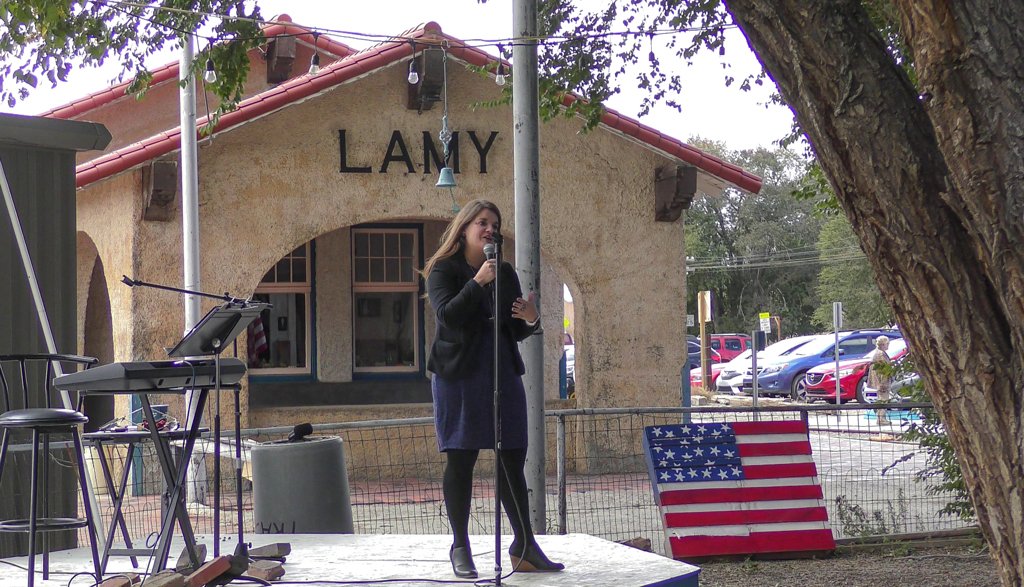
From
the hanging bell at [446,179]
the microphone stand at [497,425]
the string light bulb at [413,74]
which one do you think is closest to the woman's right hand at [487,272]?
the microphone stand at [497,425]

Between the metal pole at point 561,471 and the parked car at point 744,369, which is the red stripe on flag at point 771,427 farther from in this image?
the parked car at point 744,369

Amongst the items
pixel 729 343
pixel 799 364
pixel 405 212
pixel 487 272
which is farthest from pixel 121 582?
pixel 729 343

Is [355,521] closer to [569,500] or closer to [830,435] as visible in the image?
[569,500]

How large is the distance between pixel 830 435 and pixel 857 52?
6.90 m

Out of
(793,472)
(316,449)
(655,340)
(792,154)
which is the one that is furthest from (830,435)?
(792,154)

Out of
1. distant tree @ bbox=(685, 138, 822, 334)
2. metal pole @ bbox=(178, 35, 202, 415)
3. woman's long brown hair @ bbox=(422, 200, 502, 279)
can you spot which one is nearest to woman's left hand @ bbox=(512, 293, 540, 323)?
woman's long brown hair @ bbox=(422, 200, 502, 279)

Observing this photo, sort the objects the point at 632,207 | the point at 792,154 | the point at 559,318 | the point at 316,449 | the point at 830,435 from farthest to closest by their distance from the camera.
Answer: the point at 792,154
the point at 559,318
the point at 632,207
the point at 830,435
the point at 316,449

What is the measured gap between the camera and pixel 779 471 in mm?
8141

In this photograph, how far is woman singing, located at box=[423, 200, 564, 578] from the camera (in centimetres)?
486

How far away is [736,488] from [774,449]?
1.59 ft

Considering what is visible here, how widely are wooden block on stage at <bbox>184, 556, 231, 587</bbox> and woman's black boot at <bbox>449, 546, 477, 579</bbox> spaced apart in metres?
1.00

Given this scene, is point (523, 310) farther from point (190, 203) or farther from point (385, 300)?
point (385, 300)

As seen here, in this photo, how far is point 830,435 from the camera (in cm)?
1005

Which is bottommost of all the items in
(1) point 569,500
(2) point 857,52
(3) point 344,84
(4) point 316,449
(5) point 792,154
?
(1) point 569,500
